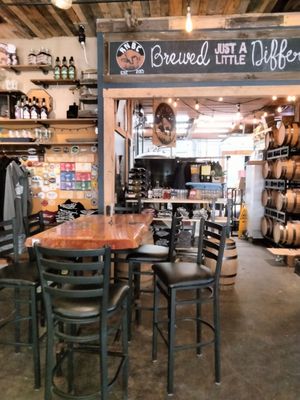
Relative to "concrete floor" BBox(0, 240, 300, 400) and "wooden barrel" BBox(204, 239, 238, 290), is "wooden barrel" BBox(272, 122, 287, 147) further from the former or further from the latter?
"concrete floor" BBox(0, 240, 300, 400)

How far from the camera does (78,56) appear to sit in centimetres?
498

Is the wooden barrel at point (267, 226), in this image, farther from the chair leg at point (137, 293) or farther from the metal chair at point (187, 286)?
the metal chair at point (187, 286)

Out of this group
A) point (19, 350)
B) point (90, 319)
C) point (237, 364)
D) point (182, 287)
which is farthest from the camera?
point (19, 350)

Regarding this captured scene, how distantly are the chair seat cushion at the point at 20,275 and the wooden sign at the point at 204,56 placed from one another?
2.77m

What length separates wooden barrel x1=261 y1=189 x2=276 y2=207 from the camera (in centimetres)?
637

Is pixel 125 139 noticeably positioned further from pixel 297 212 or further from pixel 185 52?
pixel 297 212

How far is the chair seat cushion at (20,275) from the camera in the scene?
224cm

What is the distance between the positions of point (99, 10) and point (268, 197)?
15.3 ft

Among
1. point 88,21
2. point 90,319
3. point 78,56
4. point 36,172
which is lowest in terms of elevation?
point 90,319

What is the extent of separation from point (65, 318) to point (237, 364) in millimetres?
1480

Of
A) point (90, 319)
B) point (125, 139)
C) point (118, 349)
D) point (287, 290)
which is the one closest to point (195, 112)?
point (125, 139)

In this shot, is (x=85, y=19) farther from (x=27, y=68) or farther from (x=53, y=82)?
(x=27, y=68)

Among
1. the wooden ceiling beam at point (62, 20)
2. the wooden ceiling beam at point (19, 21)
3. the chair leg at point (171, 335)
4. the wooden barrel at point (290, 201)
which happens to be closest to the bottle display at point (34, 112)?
Answer: the wooden ceiling beam at point (19, 21)

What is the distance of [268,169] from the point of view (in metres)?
6.53
